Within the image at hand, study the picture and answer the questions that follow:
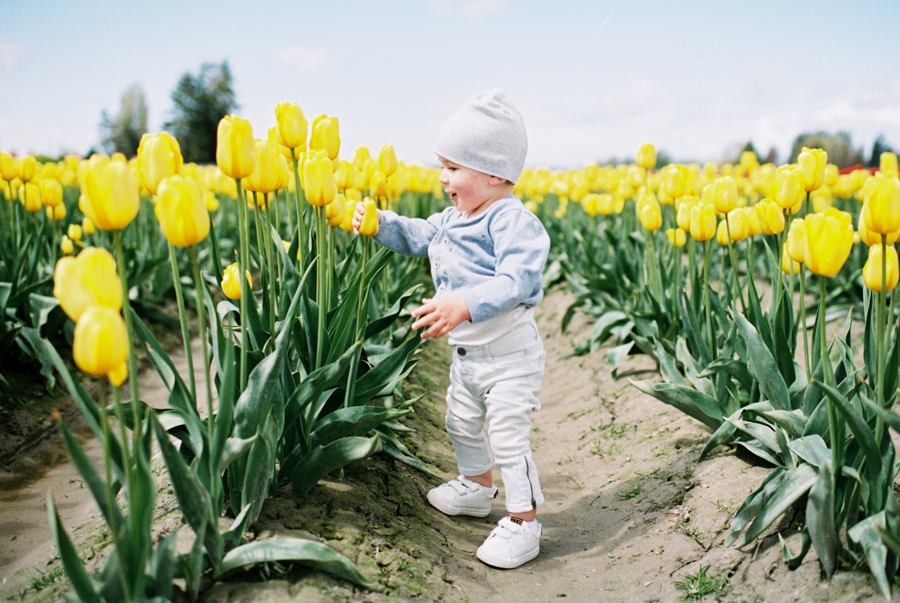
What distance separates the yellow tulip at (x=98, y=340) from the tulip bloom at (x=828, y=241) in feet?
5.45

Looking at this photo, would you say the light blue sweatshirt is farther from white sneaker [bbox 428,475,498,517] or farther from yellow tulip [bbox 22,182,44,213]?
yellow tulip [bbox 22,182,44,213]

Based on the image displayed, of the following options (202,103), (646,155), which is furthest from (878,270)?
(202,103)

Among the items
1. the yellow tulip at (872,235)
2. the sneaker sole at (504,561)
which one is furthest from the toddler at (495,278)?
the yellow tulip at (872,235)

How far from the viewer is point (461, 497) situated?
2.65m

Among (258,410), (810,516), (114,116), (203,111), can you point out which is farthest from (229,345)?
(114,116)

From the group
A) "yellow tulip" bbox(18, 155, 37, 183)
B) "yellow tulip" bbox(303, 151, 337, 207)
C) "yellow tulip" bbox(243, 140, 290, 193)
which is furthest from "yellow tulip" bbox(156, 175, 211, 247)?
"yellow tulip" bbox(18, 155, 37, 183)

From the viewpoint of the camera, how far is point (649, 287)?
4.45 metres

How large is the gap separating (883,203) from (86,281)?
185 cm

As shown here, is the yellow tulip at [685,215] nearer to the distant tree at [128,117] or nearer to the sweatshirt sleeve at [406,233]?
the sweatshirt sleeve at [406,233]

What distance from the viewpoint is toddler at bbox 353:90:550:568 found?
2.36m

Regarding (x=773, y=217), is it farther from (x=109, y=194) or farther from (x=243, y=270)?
(x=109, y=194)

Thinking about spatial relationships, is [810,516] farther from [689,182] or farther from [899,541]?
[689,182]

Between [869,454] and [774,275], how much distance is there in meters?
1.15

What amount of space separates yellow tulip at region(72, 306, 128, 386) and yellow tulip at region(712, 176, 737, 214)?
7.88 ft
